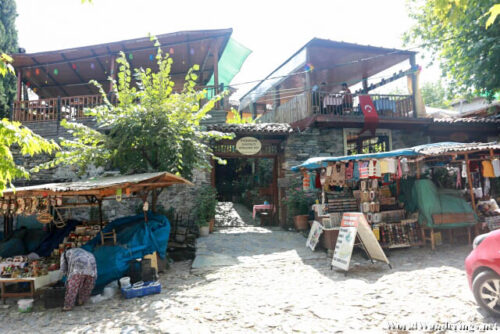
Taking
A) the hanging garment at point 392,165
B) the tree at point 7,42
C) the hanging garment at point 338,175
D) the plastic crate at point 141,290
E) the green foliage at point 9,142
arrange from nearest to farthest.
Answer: the green foliage at point 9,142 → the plastic crate at point 141,290 → the hanging garment at point 392,165 → the hanging garment at point 338,175 → the tree at point 7,42

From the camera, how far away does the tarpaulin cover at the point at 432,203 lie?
7164 mm

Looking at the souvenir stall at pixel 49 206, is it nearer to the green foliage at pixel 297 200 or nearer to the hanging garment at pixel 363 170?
the hanging garment at pixel 363 170

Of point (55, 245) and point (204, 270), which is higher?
point (55, 245)

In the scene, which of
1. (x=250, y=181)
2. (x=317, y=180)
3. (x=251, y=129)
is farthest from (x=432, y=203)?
(x=250, y=181)

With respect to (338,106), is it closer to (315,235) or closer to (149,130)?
(315,235)

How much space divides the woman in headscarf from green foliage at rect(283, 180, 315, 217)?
252 inches

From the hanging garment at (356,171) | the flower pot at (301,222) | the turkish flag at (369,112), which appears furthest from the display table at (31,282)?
the turkish flag at (369,112)

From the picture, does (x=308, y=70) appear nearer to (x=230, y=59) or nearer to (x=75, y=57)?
(x=230, y=59)

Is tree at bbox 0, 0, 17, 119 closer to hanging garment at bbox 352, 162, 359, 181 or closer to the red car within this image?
hanging garment at bbox 352, 162, 359, 181

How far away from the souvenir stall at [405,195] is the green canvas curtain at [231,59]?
20.2ft

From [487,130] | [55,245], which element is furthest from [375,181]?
[487,130]

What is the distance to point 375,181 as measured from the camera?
7.18 meters

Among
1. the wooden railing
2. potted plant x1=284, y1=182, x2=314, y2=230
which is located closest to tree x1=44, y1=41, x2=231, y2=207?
potted plant x1=284, y1=182, x2=314, y2=230

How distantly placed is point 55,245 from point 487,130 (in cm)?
1539
